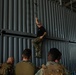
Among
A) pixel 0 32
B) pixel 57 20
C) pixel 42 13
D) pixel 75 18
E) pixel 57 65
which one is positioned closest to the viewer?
pixel 57 65

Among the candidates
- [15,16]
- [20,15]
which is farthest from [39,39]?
[15,16]

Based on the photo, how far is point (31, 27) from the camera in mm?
5488

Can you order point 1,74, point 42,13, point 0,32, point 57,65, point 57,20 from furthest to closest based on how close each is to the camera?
point 57,20, point 42,13, point 0,32, point 1,74, point 57,65

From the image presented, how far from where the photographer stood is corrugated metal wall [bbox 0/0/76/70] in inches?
184

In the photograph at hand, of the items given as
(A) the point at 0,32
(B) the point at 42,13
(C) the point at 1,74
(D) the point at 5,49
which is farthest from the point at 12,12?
(C) the point at 1,74

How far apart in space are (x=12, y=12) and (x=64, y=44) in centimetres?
293

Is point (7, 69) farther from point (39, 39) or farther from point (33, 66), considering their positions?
point (39, 39)

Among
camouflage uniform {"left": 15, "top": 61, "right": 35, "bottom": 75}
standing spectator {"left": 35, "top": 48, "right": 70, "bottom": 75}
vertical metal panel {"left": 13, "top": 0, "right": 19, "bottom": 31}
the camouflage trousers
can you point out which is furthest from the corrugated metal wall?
standing spectator {"left": 35, "top": 48, "right": 70, "bottom": 75}

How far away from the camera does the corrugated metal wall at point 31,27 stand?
467 cm

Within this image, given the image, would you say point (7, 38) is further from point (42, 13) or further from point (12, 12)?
point (42, 13)

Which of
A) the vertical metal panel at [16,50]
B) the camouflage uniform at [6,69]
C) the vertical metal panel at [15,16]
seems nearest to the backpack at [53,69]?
the camouflage uniform at [6,69]

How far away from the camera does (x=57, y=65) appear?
134 inches

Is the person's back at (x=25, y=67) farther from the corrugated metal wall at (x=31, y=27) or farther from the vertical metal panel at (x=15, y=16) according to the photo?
the vertical metal panel at (x=15, y=16)

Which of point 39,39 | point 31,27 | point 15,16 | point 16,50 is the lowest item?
point 16,50
